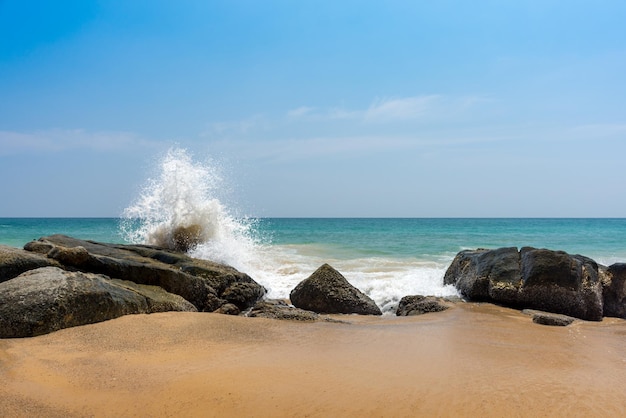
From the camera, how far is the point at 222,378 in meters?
3.73

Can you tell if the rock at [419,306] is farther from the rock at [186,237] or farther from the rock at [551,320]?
the rock at [186,237]

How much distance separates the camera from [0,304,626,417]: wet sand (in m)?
3.29

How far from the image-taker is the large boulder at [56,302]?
4.73 meters

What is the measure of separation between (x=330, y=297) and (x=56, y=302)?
4.62 metres

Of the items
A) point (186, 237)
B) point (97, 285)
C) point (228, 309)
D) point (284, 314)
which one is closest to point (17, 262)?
point (97, 285)

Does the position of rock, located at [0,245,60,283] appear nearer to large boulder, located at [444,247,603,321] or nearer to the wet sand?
the wet sand

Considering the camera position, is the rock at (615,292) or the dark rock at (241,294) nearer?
the rock at (615,292)

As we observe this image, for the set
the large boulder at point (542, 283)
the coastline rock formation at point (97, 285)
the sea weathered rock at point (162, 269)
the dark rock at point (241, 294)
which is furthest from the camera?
the dark rock at point (241, 294)

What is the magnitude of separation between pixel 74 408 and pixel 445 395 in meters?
2.67

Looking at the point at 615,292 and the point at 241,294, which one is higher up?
the point at 615,292

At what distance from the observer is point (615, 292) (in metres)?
8.52

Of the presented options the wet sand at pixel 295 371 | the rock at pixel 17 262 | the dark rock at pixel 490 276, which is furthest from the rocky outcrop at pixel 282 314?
the dark rock at pixel 490 276

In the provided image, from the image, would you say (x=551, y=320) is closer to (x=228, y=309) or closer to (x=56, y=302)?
(x=228, y=309)

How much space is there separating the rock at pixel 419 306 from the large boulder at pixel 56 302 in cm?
439
